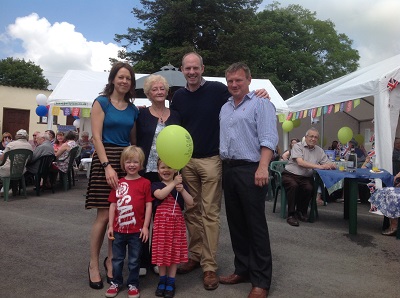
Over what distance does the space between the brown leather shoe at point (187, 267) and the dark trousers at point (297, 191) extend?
109 inches

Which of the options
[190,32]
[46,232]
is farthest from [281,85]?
[46,232]

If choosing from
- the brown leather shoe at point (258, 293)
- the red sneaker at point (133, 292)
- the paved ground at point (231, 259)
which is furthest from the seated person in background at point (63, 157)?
the brown leather shoe at point (258, 293)

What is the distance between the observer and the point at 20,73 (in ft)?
140

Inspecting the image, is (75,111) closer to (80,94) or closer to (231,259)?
(80,94)

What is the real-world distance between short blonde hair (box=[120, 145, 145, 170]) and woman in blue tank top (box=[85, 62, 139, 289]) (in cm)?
10

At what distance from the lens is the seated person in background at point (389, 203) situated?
5031mm

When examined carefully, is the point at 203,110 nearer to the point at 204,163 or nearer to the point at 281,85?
the point at 204,163

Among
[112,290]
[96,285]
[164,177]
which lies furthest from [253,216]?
[96,285]

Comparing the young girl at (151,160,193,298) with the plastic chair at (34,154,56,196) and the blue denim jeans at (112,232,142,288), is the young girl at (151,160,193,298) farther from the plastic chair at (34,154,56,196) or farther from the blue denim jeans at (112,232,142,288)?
the plastic chair at (34,154,56,196)

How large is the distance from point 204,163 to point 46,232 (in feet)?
9.02

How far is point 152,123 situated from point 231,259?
1702mm

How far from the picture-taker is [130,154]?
2957mm

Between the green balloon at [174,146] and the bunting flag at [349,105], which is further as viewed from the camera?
the bunting flag at [349,105]

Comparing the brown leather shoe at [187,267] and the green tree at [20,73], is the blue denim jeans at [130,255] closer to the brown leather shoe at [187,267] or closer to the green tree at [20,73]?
the brown leather shoe at [187,267]
